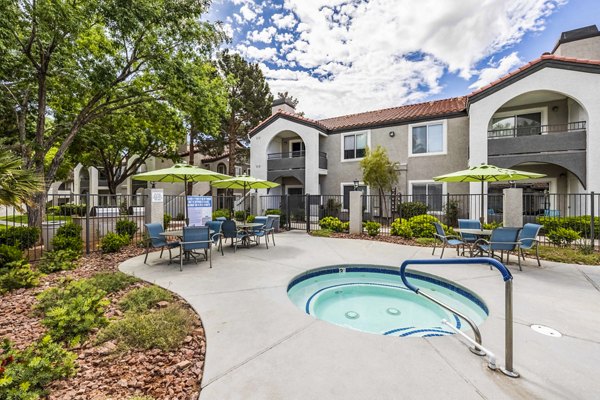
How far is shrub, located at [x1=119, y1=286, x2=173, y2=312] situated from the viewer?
14.1ft

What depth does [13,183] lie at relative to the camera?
3.87 meters

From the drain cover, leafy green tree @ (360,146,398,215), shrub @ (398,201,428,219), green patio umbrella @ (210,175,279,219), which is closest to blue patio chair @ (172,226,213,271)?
green patio umbrella @ (210,175,279,219)

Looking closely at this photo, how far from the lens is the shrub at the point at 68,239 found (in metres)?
7.30

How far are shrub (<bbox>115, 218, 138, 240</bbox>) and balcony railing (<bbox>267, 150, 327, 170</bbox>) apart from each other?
11.3 metres

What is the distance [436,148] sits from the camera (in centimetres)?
1583

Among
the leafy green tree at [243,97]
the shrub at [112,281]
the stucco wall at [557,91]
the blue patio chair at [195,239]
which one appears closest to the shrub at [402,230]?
the stucco wall at [557,91]

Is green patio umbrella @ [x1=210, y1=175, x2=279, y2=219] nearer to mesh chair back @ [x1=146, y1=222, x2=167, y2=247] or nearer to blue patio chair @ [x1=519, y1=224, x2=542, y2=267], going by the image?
mesh chair back @ [x1=146, y1=222, x2=167, y2=247]

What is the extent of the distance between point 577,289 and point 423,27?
10905 millimetres

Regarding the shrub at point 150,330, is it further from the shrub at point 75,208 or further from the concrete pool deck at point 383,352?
the shrub at point 75,208

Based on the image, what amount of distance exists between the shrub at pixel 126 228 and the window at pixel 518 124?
59.1ft

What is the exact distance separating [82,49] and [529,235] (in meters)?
17.3

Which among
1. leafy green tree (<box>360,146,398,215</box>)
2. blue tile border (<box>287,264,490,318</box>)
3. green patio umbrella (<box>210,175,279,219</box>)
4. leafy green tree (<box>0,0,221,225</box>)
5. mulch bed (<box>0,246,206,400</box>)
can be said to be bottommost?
blue tile border (<box>287,264,490,318</box>)

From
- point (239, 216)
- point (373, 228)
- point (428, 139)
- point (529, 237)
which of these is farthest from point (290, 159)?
point (529, 237)

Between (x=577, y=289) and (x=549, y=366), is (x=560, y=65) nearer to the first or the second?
(x=577, y=289)
